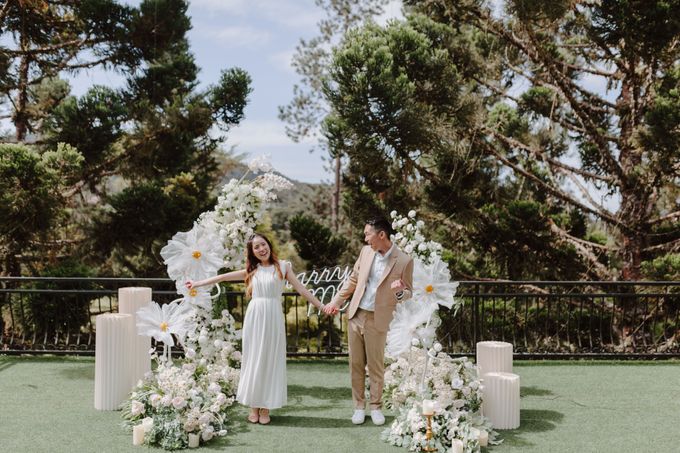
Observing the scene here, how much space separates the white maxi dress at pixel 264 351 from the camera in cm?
462

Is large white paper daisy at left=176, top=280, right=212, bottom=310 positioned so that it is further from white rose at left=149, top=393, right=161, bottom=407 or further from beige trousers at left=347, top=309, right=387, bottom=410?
beige trousers at left=347, top=309, right=387, bottom=410

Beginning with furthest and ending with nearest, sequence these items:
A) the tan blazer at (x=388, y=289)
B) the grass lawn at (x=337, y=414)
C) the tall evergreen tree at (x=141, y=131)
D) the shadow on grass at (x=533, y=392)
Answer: the tall evergreen tree at (x=141, y=131), the shadow on grass at (x=533, y=392), the tan blazer at (x=388, y=289), the grass lawn at (x=337, y=414)

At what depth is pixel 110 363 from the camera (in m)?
5.08

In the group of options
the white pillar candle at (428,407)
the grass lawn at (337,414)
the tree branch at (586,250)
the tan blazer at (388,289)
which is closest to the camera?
the white pillar candle at (428,407)

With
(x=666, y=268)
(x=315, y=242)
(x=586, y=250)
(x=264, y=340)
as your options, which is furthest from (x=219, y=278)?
(x=586, y=250)

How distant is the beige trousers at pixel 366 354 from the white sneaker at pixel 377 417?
0.05m

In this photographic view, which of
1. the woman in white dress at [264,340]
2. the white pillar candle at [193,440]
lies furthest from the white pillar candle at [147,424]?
the woman in white dress at [264,340]

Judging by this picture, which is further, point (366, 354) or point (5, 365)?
point (5, 365)

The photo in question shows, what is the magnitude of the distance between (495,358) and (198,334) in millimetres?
2621

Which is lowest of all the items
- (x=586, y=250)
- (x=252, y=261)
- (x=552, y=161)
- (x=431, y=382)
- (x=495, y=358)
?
(x=431, y=382)

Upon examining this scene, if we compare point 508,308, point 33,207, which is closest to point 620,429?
point 508,308

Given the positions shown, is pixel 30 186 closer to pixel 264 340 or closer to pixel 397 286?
pixel 264 340

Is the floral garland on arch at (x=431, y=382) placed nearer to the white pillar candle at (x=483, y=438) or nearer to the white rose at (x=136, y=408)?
the white pillar candle at (x=483, y=438)

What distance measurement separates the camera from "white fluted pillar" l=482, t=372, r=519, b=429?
183 inches
